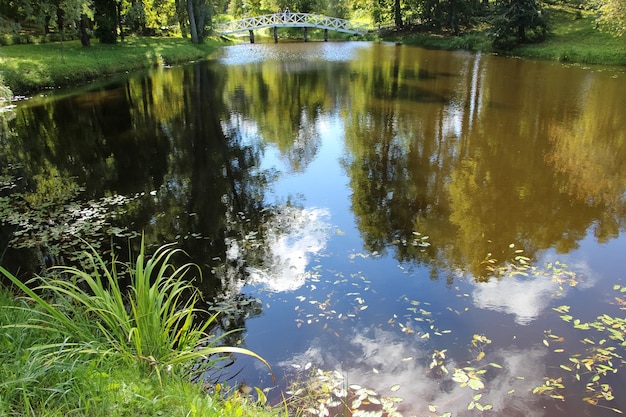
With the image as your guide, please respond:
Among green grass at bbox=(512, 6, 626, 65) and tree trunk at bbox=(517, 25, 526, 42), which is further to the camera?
tree trunk at bbox=(517, 25, 526, 42)

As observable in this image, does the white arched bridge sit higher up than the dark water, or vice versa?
the white arched bridge

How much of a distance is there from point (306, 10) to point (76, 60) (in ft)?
136

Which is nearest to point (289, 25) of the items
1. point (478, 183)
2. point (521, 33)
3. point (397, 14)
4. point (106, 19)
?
point (397, 14)

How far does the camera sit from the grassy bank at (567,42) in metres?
23.6

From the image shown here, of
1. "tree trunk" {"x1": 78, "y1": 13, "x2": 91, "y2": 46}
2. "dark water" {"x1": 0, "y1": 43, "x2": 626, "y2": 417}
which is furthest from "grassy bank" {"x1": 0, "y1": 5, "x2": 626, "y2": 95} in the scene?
"dark water" {"x1": 0, "y1": 43, "x2": 626, "y2": 417}

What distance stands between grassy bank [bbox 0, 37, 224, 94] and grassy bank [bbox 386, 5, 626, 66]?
20602mm

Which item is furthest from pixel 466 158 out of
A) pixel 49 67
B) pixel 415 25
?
pixel 415 25

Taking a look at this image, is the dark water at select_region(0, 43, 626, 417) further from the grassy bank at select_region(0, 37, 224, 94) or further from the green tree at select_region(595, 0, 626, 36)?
the green tree at select_region(595, 0, 626, 36)

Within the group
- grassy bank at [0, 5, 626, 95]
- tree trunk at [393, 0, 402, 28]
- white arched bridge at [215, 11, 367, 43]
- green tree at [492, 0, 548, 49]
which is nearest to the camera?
grassy bank at [0, 5, 626, 95]

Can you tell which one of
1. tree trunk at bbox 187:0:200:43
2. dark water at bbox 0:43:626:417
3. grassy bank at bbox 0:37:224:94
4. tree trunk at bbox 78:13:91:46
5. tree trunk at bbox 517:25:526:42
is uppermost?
tree trunk at bbox 187:0:200:43

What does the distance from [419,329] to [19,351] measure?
3.69 metres

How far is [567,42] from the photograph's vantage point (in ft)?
89.4

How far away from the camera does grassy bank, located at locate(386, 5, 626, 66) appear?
2358 cm

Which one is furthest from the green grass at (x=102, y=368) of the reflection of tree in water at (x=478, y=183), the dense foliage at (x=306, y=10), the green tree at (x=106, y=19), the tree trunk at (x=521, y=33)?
the tree trunk at (x=521, y=33)
